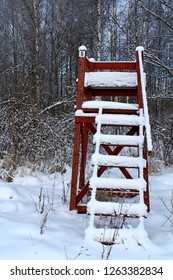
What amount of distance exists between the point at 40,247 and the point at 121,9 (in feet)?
47.7

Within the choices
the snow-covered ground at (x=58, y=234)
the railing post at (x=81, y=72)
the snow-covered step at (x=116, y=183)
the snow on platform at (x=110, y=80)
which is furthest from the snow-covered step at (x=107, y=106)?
the snow-covered ground at (x=58, y=234)

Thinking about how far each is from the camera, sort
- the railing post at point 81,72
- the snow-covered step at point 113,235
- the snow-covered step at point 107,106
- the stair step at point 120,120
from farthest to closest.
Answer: the railing post at point 81,72 < the snow-covered step at point 107,106 < the stair step at point 120,120 < the snow-covered step at point 113,235

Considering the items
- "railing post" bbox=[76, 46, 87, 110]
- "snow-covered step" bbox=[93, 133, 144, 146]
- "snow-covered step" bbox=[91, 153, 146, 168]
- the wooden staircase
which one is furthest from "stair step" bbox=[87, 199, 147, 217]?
"railing post" bbox=[76, 46, 87, 110]

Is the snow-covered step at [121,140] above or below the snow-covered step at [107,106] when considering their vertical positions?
below

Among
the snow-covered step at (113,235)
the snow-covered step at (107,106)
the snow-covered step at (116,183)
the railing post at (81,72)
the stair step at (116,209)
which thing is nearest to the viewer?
the snow-covered step at (113,235)

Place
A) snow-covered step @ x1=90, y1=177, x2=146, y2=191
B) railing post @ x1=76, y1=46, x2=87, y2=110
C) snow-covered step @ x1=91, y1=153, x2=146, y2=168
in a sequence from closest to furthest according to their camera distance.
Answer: snow-covered step @ x1=90, y1=177, x2=146, y2=191 → snow-covered step @ x1=91, y1=153, x2=146, y2=168 → railing post @ x1=76, y1=46, x2=87, y2=110

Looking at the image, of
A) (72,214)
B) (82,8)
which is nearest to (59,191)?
(72,214)

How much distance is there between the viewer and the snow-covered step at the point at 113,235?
3.49m

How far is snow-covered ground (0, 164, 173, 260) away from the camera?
3139mm

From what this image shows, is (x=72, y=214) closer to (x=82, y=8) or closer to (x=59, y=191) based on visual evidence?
(x=59, y=191)

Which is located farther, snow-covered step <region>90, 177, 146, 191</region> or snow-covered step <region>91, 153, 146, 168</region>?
snow-covered step <region>91, 153, 146, 168</region>

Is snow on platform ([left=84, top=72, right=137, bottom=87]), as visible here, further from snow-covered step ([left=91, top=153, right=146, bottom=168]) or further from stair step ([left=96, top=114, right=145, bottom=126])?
snow-covered step ([left=91, top=153, right=146, bottom=168])

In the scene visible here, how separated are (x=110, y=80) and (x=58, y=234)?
2463mm

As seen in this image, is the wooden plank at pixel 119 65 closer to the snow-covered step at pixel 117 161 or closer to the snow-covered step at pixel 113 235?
the snow-covered step at pixel 117 161
